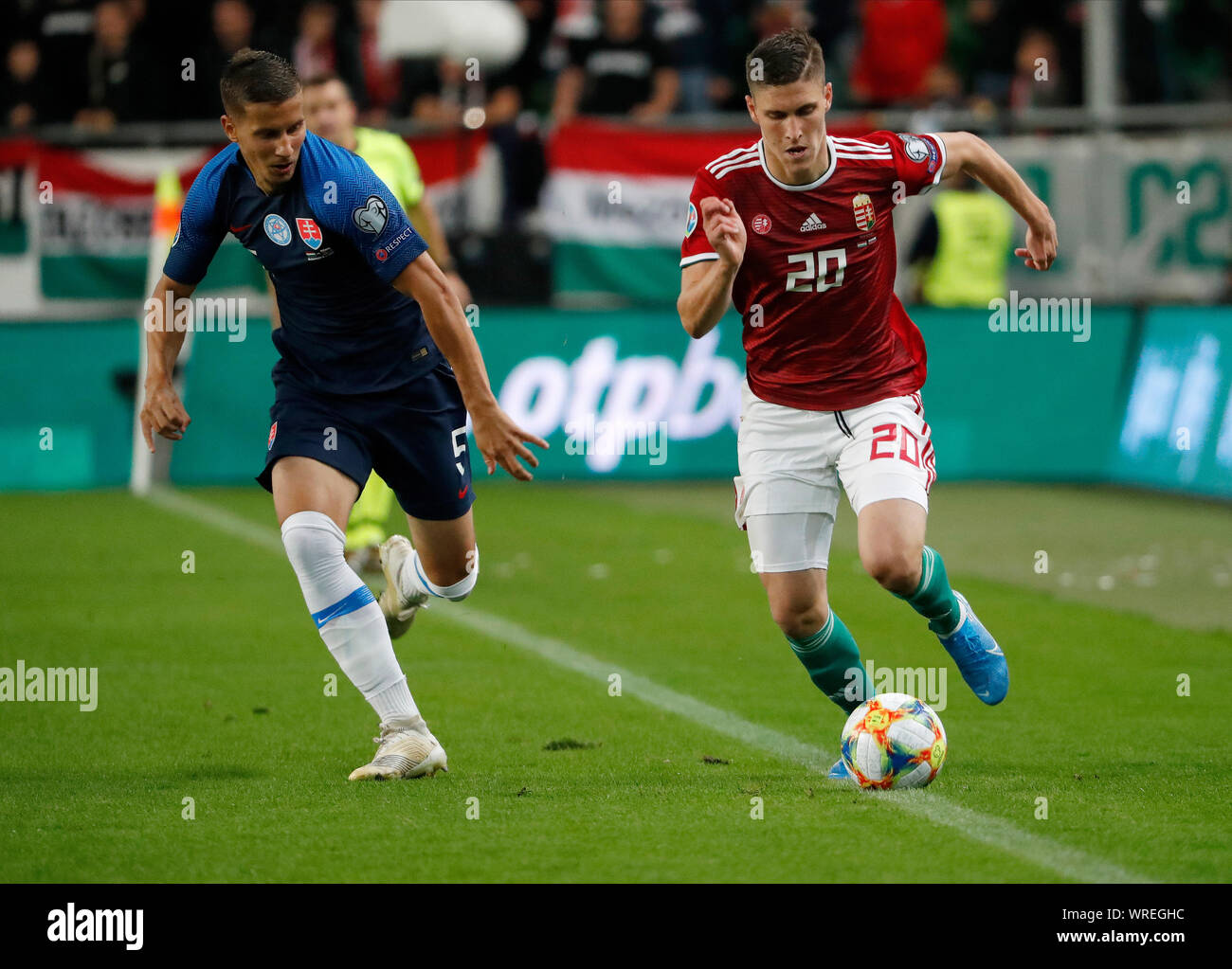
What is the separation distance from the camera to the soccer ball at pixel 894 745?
5.61 meters

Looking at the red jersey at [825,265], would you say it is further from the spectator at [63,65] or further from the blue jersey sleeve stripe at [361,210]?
the spectator at [63,65]

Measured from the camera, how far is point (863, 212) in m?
6.20

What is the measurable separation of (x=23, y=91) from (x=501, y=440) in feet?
43.9

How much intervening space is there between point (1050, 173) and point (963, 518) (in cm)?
434

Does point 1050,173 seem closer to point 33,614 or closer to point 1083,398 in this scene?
point 1083,398

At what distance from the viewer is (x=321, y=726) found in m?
6.88

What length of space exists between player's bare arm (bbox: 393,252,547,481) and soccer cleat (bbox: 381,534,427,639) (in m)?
1.66

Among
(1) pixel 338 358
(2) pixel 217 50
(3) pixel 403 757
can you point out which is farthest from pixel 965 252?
(3) pixel 403 757

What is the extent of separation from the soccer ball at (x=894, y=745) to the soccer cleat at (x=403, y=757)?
1257 mm

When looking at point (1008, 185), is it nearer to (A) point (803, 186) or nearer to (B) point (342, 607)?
(A) point (803, 186)

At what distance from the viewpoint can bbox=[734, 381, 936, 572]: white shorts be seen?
19.9ft

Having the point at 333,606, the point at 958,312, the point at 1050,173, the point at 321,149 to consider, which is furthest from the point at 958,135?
the point at 1050,173
